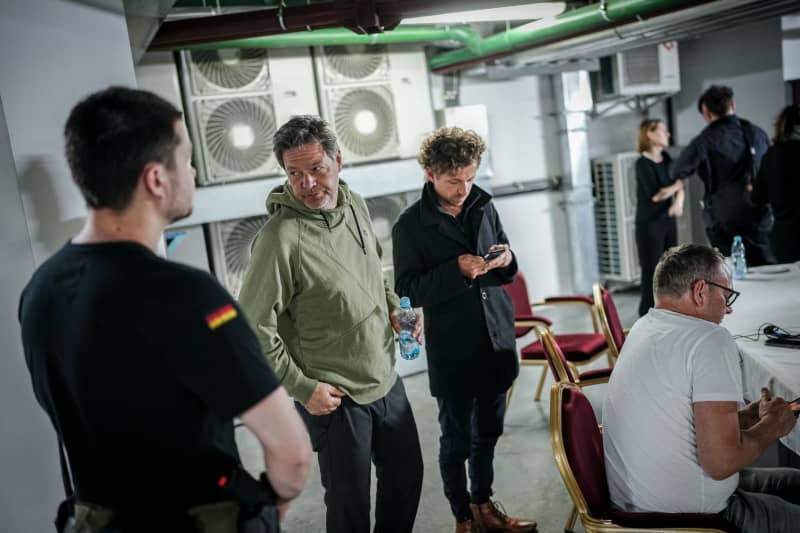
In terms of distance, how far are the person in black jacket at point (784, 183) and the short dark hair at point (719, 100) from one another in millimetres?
588

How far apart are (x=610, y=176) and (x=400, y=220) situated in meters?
4.37

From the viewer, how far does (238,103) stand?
4121mm

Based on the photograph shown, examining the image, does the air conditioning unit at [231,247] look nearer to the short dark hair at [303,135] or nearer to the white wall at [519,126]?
the short dark hair at [303,135]

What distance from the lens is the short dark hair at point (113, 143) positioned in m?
1.07

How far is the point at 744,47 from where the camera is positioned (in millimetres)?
6152

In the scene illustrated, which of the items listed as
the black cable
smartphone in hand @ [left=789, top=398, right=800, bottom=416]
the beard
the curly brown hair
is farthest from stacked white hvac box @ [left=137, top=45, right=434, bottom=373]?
smartphone in hand @ [left=789, top=398, right=800, bottom=416]

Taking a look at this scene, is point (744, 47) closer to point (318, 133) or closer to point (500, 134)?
point (500, 134)

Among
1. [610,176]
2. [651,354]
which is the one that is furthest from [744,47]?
[651,354]

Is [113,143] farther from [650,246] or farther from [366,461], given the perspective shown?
[650,246]

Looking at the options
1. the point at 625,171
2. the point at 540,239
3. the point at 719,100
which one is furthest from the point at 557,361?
the point at 625,171

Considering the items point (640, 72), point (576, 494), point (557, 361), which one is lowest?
point (576, 494)

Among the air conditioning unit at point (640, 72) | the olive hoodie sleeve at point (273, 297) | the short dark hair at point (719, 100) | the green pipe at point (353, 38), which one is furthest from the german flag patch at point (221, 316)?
the air conditioning unit at point (640, 72)

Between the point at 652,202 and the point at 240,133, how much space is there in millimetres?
2996

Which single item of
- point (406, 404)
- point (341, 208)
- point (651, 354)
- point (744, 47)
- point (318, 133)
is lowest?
point (406, 404)
